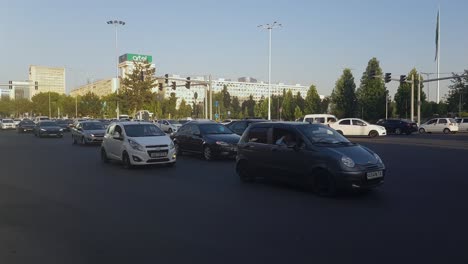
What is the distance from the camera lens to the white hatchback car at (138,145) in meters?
14.5

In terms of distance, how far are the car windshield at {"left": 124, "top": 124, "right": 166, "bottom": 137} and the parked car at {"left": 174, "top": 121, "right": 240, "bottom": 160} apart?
2.21 m

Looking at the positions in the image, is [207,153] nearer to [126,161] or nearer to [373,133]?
[126,161]

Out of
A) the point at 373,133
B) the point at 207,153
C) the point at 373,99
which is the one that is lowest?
the point at 207,153

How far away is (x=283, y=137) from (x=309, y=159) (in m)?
1.13

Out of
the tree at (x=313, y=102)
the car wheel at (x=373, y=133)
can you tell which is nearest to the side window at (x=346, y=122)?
the car wheel at (x=373, y=133)

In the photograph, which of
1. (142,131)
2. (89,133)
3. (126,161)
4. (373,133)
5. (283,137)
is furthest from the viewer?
(373,133)

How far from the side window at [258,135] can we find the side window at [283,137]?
0.32 meters

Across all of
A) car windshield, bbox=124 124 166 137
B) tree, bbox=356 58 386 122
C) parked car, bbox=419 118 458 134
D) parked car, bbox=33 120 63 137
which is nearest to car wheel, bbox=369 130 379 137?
parked car, bbox=419 118 458 134

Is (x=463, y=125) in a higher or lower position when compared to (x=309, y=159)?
higher

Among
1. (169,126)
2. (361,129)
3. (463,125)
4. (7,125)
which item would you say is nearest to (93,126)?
(169,126)

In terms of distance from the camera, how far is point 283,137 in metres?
10.7

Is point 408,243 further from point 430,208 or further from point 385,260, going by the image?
point 430,208

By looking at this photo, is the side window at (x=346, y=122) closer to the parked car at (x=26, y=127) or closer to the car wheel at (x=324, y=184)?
the car wheel at (x=324, y=184)

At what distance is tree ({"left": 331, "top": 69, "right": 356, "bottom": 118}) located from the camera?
71.4 metres
